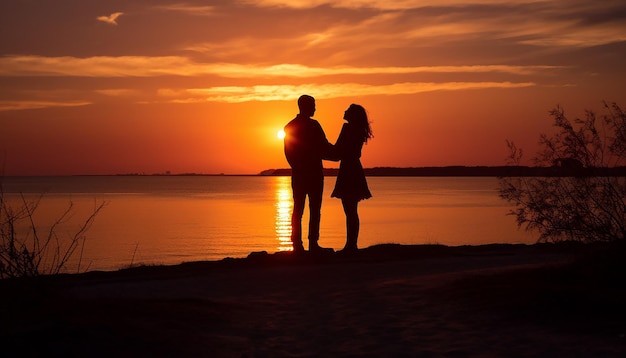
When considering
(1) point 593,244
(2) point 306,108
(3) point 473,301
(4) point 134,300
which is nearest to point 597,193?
(1) point 593,244

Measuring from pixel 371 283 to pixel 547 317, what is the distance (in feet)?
10.5

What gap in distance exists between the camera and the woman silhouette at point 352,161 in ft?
46.0

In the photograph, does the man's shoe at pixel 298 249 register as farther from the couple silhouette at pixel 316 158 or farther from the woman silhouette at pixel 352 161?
the woman silhouette at pixel 352 161

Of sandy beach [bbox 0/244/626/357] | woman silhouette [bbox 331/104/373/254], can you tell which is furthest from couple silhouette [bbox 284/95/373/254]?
sandy beach [bbox 0/244/626/357]

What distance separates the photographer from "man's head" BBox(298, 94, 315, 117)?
13703 mm

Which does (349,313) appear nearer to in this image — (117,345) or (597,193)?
(117,345)

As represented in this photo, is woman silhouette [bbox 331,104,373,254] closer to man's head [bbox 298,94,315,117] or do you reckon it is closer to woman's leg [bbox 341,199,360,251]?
woman's leg [bbox 341,199,360,251]

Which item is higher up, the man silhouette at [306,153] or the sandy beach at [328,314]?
the man silhouette at [306,153]

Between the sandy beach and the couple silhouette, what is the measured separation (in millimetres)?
1808

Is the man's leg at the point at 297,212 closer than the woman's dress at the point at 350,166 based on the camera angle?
Yes

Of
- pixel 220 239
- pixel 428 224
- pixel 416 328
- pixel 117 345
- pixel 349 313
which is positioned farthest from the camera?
pixel 428 224

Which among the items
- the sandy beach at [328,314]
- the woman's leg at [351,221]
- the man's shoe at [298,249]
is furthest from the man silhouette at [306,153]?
the sandy beach at [328,314]

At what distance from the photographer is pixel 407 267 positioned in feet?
42.7

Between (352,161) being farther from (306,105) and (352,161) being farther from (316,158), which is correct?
(306,105)
